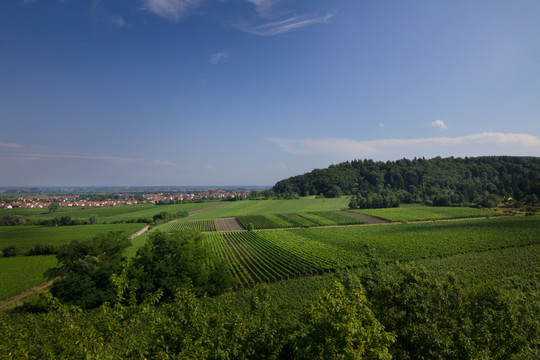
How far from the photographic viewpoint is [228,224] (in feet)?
272

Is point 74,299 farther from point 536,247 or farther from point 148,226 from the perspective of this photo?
point 536,247

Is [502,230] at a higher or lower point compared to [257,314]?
lower

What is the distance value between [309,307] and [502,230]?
6754 cm

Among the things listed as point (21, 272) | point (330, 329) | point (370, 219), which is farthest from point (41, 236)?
point (370, 219)

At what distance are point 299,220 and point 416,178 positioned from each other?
11145 centimetres

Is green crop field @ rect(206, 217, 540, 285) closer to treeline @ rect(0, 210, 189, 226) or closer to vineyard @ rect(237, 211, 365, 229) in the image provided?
vineyard @ rect(237, 211, 365, 229)

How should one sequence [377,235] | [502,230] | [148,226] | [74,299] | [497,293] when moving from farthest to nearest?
[148,226] < [377,235] < [502,230] < [74,299] < [497,293]

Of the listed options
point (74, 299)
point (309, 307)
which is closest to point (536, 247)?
point (309, 307)

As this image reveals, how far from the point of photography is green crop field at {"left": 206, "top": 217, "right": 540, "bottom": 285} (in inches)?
1561

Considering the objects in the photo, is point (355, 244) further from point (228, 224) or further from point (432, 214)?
point (432, 214)

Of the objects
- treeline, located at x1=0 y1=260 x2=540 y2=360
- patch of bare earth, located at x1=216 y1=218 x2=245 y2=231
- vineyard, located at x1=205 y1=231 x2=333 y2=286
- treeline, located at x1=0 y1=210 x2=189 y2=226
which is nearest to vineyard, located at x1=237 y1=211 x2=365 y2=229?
patch of bare earth, located at x1=216 y1=218 x2=245 y2=231

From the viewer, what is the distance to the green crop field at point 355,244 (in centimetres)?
3966

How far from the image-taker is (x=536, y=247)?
4125cm

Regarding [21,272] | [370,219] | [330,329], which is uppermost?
[330,329]
